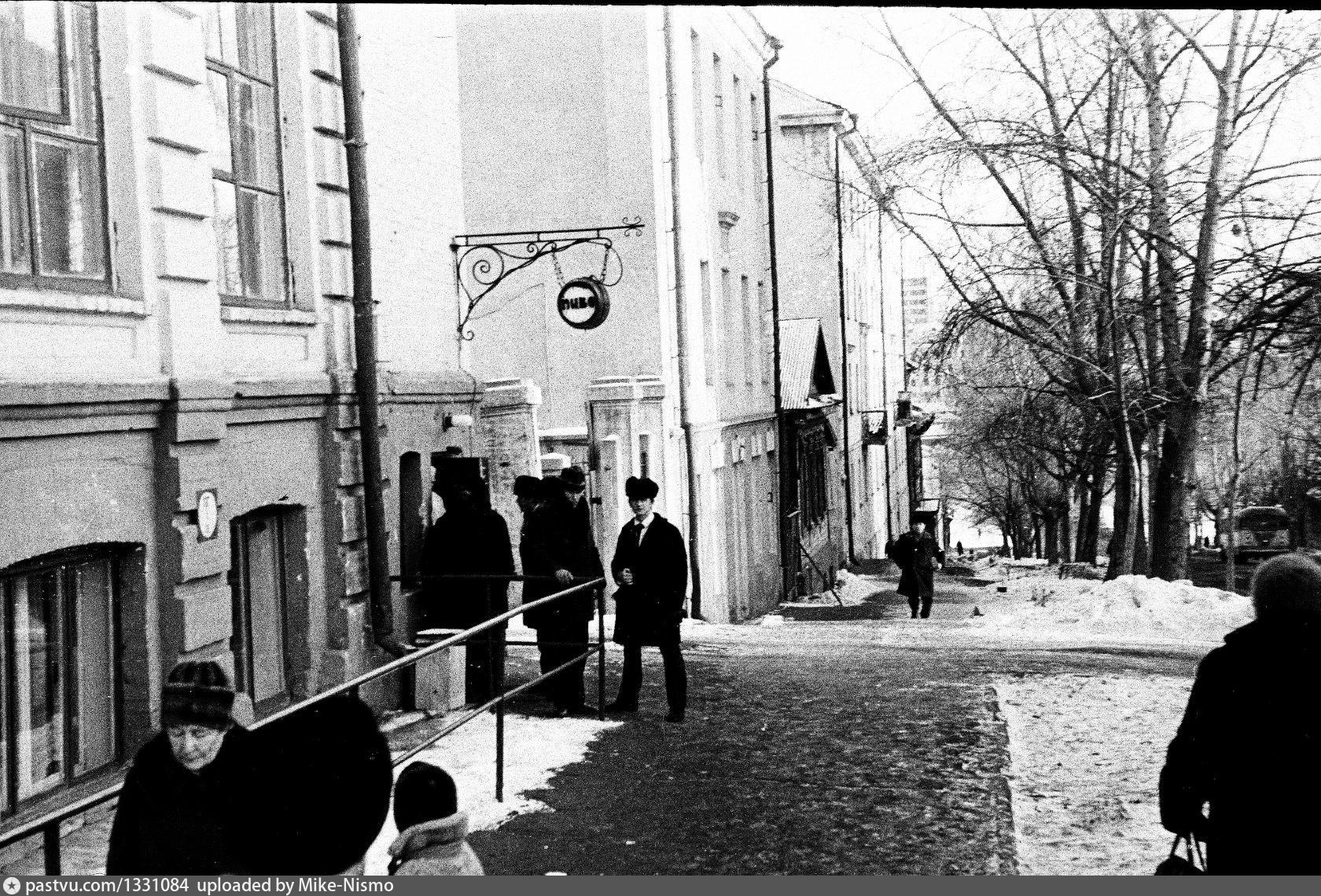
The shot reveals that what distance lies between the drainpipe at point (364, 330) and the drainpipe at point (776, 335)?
58.0ft

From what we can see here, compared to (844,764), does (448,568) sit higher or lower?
higher

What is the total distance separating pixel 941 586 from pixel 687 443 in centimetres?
1405

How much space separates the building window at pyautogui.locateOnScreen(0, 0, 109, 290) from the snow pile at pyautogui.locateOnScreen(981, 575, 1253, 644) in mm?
12208

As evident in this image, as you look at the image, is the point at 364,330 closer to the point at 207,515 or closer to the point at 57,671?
the point at 207,515

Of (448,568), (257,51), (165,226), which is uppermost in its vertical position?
(257,51)

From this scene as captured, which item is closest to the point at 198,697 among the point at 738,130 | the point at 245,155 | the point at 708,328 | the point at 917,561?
the point at 245,155

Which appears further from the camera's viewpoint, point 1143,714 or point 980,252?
point 980,252

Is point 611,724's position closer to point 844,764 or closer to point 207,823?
point 844,764

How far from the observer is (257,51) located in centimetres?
918

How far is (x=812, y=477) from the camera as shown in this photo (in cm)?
3256

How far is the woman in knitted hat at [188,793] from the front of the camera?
154 inches

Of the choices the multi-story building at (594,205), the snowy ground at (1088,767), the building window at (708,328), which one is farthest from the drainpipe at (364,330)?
the building window at (708,328)

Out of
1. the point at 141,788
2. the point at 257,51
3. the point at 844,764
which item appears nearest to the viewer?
the point at 141,788
